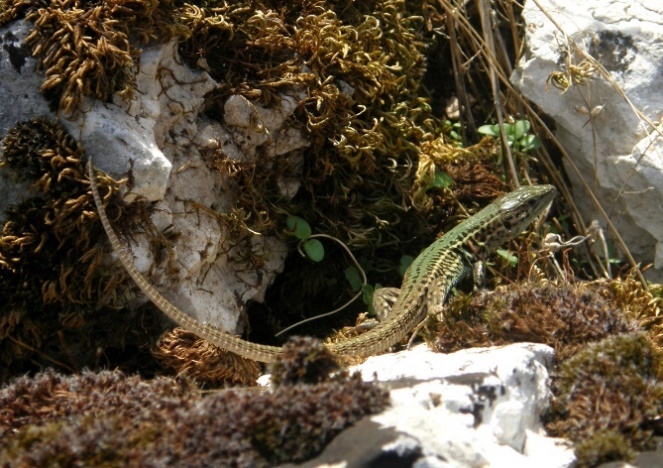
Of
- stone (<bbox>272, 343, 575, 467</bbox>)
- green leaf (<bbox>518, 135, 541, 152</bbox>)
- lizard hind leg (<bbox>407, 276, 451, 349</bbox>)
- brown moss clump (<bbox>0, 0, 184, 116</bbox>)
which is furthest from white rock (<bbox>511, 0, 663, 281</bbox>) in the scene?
brown moss clump (<bbox>0, 0, 184, 116</bbox>)

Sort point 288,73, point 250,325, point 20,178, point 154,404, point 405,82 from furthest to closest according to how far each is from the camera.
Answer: point 405,82, point 250,325, point 288,73, point 20,178, point 154,404

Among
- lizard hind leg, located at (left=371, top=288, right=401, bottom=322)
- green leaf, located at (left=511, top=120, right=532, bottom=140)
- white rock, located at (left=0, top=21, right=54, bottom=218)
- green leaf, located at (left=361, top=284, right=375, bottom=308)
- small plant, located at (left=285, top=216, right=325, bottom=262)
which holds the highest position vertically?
white rock, located at (left=0, top=21, right=54, bottom=218)

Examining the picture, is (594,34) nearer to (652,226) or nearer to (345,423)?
(652,226)

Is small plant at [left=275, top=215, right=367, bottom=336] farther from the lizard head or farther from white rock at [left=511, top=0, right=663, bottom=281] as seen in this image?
white rock at [left=511, top=0, right=663, bottom=281]

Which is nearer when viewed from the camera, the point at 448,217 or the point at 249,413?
the point at 249,413

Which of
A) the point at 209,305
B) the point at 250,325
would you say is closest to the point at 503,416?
the point at 209,305

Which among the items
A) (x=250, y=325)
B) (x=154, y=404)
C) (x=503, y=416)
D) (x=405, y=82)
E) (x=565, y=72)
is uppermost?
(x=565, y=72)
